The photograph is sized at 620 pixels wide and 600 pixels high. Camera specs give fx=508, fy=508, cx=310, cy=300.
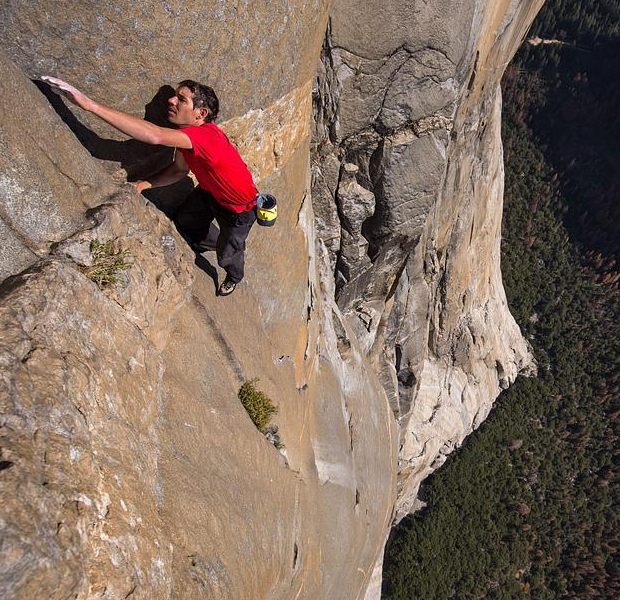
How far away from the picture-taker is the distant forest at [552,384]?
1152 inches

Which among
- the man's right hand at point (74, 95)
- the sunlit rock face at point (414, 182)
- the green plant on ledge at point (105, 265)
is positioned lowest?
the sunlit rock face at point (414, 182)

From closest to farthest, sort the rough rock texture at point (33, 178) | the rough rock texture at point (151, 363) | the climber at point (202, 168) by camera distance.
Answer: the rough rock texture at point (151, 363) < the rough rock texture at point (33, 178) < the climber at point (202, 168)

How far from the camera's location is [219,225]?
5.95 m

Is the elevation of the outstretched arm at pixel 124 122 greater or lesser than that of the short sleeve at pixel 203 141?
greater

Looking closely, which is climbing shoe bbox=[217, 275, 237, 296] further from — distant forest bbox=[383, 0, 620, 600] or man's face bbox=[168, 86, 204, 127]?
distant forest bbox=[383, 0, 620, 600]

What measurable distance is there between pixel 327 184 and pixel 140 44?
20.9 feet

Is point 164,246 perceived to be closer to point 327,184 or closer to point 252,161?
point 252,161

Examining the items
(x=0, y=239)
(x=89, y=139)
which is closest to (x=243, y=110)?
(x=89, y=139)

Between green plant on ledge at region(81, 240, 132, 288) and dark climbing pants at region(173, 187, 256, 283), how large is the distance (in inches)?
63.3

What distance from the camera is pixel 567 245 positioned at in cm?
4238

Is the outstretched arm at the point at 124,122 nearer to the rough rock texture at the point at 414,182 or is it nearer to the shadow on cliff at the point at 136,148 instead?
the shadow on cliff at the point at 136,148

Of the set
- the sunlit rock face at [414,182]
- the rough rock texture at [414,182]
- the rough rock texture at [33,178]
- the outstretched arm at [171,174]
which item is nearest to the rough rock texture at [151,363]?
the rough rock texture at [33,178]

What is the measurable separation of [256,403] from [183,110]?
3.47 m

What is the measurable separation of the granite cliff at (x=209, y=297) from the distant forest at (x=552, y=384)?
64.4ft
